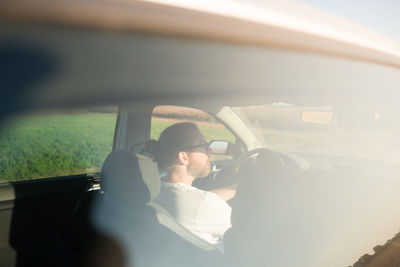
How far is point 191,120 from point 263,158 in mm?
409

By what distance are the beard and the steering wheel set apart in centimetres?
16

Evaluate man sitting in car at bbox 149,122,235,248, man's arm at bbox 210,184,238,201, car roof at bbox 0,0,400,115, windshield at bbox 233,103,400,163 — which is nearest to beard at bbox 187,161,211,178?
man sitting in car at bbox 149,122,235,248

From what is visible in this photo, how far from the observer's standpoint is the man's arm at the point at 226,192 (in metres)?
1.65

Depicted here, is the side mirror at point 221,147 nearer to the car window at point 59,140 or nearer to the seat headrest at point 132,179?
the seat headrest at point 132,179

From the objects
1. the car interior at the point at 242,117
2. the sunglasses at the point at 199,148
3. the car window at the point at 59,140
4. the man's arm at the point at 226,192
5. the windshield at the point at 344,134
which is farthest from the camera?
the car window at the point at 59,140

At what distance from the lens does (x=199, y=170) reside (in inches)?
72.8

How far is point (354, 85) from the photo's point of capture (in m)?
1.28

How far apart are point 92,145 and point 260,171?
7.06 feet

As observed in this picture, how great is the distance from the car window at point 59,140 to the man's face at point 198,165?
84cm

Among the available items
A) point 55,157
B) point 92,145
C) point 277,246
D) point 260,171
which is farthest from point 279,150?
point 55,157

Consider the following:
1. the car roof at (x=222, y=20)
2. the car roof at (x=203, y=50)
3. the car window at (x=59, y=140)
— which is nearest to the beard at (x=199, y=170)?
the car roof at (x=203, y=50)

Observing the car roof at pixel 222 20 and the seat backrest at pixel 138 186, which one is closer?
the car roof at pixel 222 20

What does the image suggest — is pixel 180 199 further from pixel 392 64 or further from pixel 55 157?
pixel 55 157

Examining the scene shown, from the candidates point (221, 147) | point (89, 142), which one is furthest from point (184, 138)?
point (89, 142)
